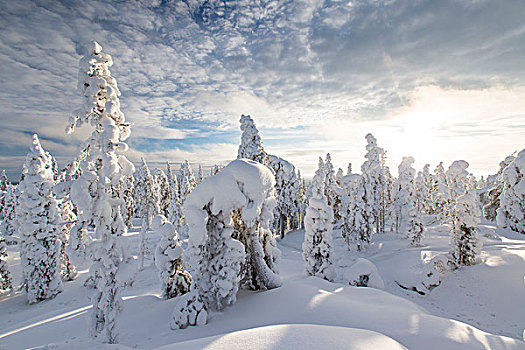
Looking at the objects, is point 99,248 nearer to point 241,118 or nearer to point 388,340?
point 388,340

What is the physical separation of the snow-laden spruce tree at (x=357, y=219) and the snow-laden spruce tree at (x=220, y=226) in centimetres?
2137

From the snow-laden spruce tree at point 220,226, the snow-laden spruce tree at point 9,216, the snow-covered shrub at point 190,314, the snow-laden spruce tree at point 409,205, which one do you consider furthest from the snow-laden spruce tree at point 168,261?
the snow-laden spruce tree at point 9,216

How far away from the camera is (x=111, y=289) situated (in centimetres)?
704

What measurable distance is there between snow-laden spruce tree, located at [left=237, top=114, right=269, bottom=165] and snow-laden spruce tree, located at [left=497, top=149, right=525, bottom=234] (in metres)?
17.2

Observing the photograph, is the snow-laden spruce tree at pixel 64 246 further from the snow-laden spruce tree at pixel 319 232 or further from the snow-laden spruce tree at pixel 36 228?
the snow-laden spruce tree at pixel 319 232

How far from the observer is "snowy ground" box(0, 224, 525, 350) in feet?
17.8

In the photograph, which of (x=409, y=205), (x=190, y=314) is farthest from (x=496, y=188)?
(x=190, y=314)

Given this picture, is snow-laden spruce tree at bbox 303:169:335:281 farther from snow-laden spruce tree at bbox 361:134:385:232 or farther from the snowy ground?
snow-laden spruce tree at bbox 361:134:385:232

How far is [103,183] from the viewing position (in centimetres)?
691

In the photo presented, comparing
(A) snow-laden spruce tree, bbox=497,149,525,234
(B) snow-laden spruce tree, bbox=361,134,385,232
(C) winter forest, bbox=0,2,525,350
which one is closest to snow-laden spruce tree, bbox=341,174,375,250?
(B) snow-laden spruce tree, bbox=361,134,385,232

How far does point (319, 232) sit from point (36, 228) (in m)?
20.3

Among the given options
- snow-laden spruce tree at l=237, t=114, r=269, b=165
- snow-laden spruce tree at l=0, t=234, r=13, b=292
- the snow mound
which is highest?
snow-laden spruce tree at l=237, t=114, r=269, b=165

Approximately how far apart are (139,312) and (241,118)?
1665 centimetres

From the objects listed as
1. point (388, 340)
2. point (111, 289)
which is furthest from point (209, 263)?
point (388, 340)
